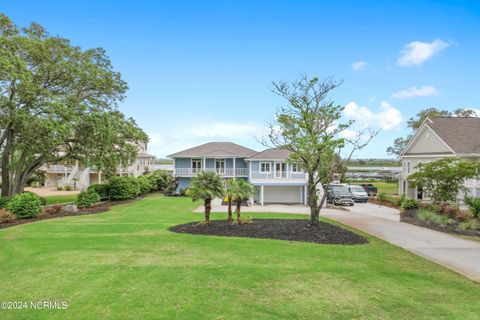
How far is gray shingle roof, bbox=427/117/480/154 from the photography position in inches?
928

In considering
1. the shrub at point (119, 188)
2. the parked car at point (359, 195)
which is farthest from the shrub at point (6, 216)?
the parked car at point (359, 195)

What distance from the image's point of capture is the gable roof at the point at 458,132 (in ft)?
77.4

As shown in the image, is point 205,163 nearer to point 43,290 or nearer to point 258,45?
point 258,45

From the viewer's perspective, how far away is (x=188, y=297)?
19.3ft

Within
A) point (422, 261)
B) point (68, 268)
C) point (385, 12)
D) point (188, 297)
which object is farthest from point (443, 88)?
point (68, 268)

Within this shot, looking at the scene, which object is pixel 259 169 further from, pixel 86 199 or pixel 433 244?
pixel 433 244

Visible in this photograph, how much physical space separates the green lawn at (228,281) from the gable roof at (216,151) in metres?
22.3

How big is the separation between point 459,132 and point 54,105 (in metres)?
31.1

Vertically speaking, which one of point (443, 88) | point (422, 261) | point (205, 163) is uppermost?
point (443, 88)

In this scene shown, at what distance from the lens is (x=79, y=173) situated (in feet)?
143

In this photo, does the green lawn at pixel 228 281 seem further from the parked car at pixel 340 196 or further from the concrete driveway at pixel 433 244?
the parked car at pixel 340 196

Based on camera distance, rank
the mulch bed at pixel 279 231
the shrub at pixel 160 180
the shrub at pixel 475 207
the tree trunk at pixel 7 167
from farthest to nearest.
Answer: the shrub at pixel 160 180 < the tree trunk at pixel 7 167 < the shrub at pixel 475 207 < the mulch bed at pixel 279 231

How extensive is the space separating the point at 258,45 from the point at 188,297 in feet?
55.8

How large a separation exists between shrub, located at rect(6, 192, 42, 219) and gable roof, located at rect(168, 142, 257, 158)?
17.3 m
